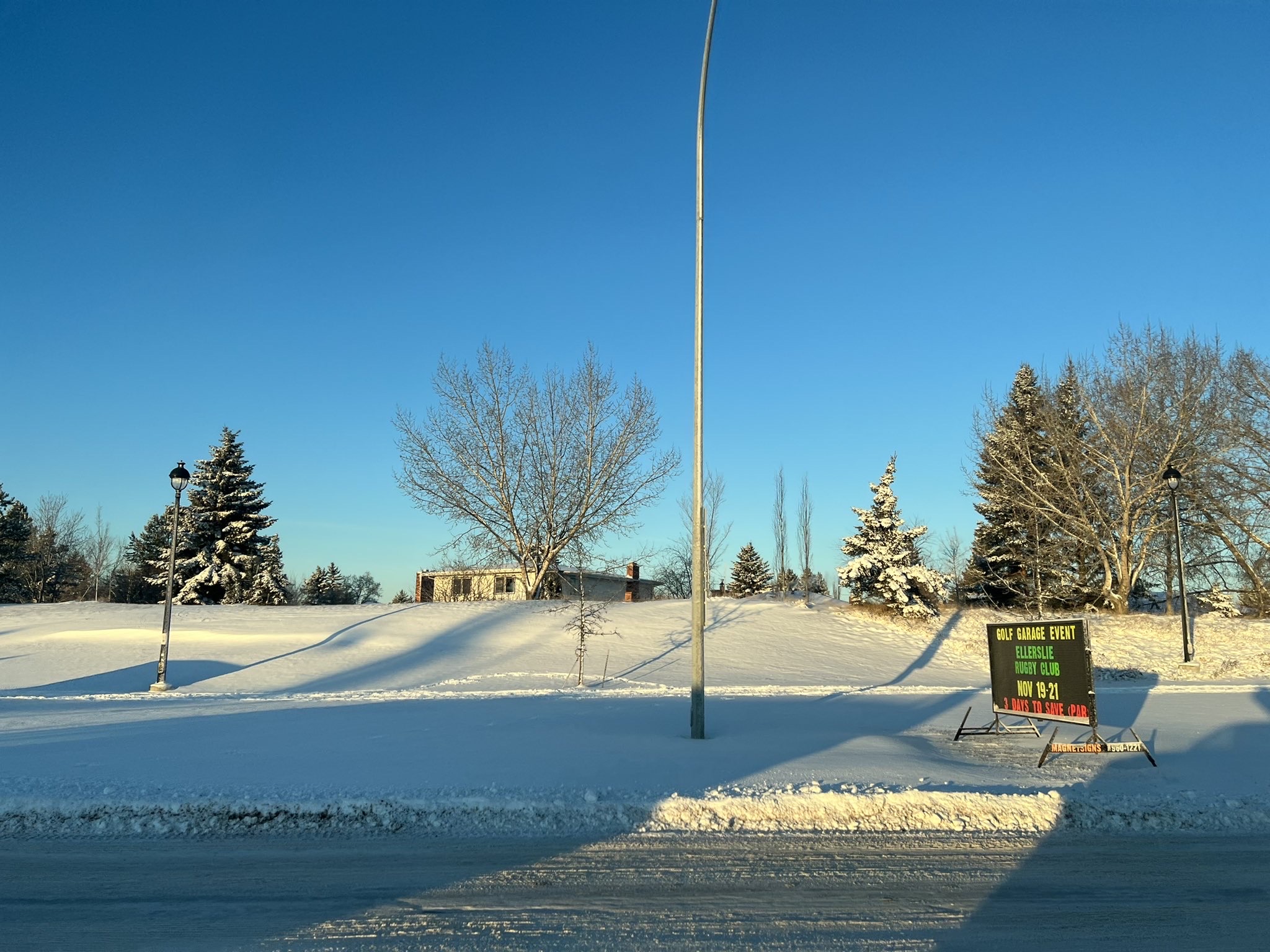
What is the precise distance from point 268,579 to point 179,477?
30703 millimetres

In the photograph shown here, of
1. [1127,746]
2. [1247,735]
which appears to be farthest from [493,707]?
[1247,735]

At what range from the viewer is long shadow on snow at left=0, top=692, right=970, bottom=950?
18.1 feet

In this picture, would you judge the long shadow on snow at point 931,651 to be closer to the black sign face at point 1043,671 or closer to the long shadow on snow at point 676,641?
the long shadow on snow at point 676,641

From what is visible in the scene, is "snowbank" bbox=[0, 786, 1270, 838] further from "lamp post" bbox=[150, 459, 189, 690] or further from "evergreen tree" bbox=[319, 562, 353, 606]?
"evergreen tree" bbox=[319, 562, 353, 606]

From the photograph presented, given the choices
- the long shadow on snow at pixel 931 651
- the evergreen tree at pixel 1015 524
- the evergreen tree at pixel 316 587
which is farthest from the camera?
the evergreen tree at pixel 316 587

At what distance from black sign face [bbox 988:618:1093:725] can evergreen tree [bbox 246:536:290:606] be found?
4329 cm

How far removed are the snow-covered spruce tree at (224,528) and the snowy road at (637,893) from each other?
45.7 m

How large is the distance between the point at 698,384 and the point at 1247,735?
9.82 m

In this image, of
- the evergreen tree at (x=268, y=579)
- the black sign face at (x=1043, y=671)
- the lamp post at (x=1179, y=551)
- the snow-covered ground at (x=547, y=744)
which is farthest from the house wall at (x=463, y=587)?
the black sign face at (x=1043, y=671)

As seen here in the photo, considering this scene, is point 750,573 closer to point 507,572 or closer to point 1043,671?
point 507,572

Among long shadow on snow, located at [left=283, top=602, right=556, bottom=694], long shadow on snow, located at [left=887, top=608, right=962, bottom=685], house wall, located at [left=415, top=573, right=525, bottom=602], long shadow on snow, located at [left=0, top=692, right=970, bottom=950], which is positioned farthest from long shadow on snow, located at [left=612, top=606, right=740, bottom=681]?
house wall, located at [left=415, top=573, right=525, bottom=602]

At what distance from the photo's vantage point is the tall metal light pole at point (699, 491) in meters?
11.9

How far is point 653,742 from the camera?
11273 millimetres

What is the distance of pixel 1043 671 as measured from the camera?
11711mm
